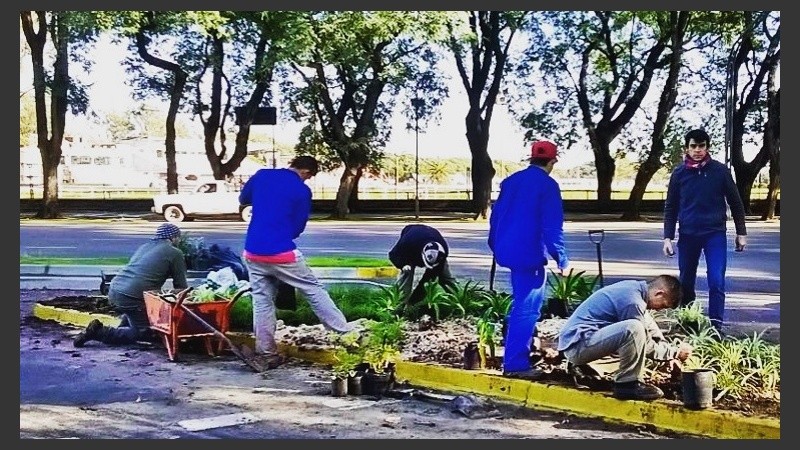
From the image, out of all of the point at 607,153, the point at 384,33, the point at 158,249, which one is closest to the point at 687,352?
the point at 607,153

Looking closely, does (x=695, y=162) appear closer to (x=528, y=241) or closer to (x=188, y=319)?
(x=528, y=241)

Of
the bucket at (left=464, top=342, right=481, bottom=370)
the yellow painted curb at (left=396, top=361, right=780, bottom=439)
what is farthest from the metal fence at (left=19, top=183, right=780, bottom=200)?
the yellow painted curb at (left=396, top=361, right=780, bottom=439)

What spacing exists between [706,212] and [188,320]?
3793 millimetres

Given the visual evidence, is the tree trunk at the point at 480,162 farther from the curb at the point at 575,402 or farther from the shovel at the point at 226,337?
the shovel at the point at 226,337

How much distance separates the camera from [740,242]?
7.11m

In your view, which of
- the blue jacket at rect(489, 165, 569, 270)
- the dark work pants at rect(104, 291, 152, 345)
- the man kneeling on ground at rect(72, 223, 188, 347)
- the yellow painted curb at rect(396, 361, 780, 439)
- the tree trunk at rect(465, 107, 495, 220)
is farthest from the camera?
the dark work pants at rect(104, 291, 152, 345)

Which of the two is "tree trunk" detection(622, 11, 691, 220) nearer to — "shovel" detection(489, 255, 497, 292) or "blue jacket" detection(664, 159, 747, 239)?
"blue jacket" detection(664, 159, 747, 239)

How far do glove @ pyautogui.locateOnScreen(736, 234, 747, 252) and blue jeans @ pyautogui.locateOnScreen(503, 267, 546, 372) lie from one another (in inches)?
53.2

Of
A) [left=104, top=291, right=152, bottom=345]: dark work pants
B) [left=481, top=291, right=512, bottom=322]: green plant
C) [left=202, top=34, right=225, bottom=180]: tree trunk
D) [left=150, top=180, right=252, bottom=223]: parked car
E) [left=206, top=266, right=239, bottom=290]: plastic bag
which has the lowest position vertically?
[left=104, top=291, right=152, bottom=345]: dark work pants

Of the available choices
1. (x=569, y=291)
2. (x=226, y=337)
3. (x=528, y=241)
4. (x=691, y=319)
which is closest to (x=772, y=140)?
(x=691, y=319)

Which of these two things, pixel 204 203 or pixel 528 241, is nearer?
pixel 528 241

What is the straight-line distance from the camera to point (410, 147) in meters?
7.41

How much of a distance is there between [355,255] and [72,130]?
223 cm

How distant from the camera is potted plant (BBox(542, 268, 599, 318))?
7.28 metres
